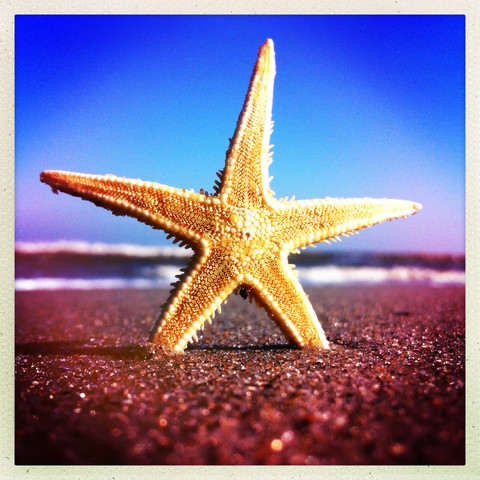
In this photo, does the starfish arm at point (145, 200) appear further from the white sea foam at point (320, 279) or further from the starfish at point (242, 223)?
the white sea foam at point (320, 279)

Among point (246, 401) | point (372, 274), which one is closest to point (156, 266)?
point (372, 274)

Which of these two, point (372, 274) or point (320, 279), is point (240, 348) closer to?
point (320, 279)

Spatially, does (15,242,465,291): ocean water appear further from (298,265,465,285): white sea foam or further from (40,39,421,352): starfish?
(40,39,421,352): starfish

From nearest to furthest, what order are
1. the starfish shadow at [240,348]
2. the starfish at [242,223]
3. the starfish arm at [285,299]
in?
1. the starfish at [242,223]
2. the starfish arm at [285,299]
3. the starfish shadow at [240,348]

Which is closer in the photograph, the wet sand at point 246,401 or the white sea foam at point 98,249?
the wet sand at point 246,401

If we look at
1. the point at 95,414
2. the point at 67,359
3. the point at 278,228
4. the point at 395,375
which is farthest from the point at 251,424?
the point at 67,359

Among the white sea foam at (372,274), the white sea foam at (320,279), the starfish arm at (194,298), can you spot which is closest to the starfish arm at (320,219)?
the starfish arm at (194,298)

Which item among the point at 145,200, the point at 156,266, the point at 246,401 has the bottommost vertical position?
the point at 246,401
